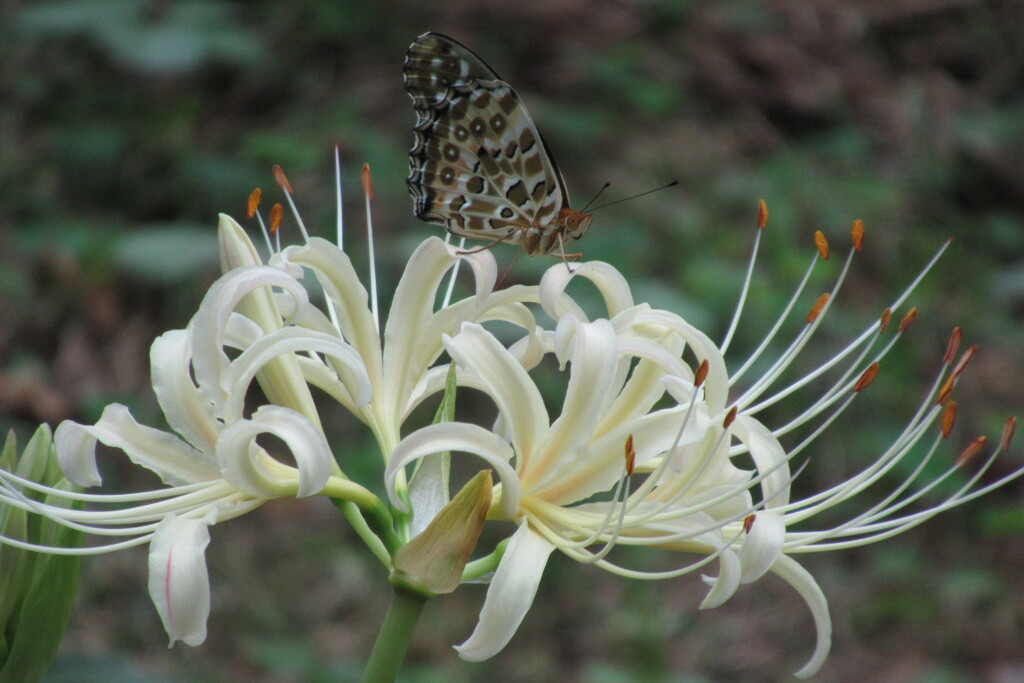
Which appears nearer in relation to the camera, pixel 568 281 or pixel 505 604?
pixel 505 604

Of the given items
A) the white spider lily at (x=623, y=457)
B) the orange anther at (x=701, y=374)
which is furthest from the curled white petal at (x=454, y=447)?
the orange anther at (x=701, y=374)

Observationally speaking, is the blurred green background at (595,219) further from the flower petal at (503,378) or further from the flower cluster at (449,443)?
the flower petal at (503,378)

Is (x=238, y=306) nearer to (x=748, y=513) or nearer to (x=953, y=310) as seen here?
(x=748, y=513)

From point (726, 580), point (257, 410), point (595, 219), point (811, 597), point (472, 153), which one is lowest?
point (595, 219)

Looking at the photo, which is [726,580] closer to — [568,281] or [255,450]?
[568,281]

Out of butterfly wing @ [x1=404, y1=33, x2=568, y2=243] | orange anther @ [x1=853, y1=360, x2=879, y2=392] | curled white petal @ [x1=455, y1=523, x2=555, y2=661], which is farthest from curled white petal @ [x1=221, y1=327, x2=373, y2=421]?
orange anther @ [x1=853, y1=360, x2=879, y2=392]

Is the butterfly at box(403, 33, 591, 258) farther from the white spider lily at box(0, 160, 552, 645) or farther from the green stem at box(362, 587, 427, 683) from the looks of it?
the green stem at box(362, 587, 427, 683)

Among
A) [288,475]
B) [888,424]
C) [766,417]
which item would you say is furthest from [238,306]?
[888,424]

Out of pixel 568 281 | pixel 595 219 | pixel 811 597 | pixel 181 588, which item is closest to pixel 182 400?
pixel 181 588
